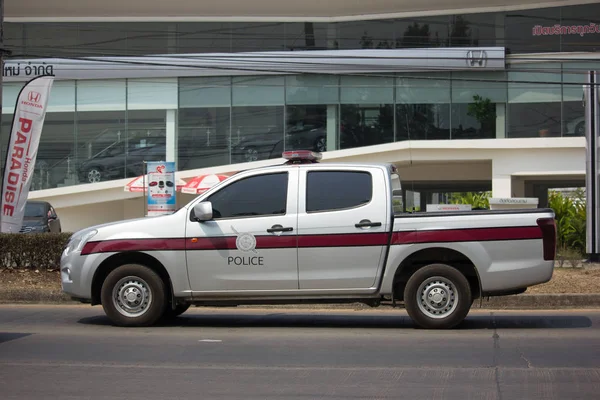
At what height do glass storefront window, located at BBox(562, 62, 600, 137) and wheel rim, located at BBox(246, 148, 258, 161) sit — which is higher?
glass storefront window, located at BBox(562, 62, 600, 137)

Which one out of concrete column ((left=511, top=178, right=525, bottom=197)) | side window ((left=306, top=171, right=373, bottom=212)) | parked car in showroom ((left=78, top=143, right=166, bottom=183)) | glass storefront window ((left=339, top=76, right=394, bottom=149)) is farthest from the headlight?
parked car in showroom ((left=78, top=143, right=166, bottom=183))

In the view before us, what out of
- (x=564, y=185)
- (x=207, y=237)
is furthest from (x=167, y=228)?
(x=564, y=185)

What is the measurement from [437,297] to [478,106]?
22.8 m

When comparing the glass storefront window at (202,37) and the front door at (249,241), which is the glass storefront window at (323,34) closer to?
the glass storefront window at (202,37)

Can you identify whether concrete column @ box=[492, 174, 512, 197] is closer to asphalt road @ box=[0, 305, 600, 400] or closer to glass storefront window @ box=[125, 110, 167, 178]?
glass storefront window @ box=[125, 110, 167, 178]

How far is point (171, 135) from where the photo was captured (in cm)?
3334

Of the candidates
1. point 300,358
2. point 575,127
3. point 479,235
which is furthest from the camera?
point 575,127

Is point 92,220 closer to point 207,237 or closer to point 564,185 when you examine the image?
point 564,185

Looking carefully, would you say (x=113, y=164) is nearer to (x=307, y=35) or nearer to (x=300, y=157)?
(x=307, y=35)

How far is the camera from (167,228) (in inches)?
402

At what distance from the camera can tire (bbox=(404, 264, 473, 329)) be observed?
9.92m

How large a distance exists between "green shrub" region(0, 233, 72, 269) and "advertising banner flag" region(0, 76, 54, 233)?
364cm

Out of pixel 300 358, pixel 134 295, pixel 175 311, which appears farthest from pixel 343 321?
pixel 300 358

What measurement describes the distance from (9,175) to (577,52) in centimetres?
2180
